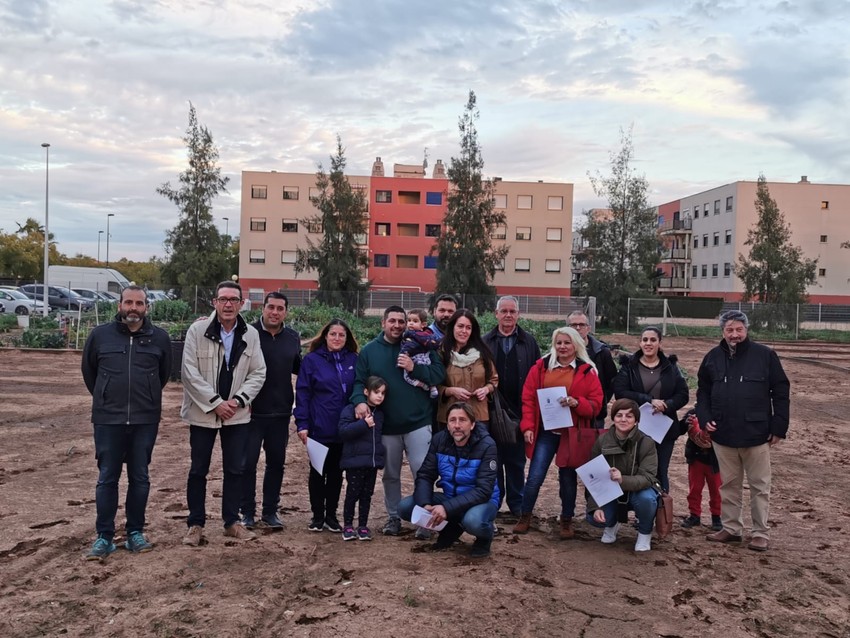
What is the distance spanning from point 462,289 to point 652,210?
1142 cm

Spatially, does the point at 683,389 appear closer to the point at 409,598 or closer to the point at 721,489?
the point at 721,489

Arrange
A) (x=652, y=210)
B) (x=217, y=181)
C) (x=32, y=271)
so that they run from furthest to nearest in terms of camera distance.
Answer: (x=32, y=271)
(x=217, y=181)
(x=652, y=210)

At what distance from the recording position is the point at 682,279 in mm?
74375

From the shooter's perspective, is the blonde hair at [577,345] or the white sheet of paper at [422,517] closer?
the white sheet of paper at [422,517]

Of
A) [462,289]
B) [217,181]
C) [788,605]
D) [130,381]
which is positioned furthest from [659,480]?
[217,181]

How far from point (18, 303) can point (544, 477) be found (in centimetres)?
3776

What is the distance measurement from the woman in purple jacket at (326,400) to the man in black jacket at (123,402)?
Result: 1095 mm

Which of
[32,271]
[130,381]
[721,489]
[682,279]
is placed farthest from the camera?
[682,279]

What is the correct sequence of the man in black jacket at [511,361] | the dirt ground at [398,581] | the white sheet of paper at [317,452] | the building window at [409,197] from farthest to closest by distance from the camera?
the building window at [409,197]
the man in black jacket at [511,361]
the white sheet of paper at [317,452]
the dirt ground at [398,581]

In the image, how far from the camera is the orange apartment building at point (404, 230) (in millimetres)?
58062

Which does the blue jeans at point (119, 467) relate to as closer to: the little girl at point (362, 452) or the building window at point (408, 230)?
the little girl at point (362, 452)

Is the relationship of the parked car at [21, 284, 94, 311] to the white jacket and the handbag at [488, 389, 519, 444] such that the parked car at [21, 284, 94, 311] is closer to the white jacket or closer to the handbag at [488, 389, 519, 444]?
the white jacket

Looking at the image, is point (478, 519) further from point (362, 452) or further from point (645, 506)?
point (645, 506)

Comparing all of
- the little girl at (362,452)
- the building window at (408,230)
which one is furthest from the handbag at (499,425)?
the building window at (408,230)
